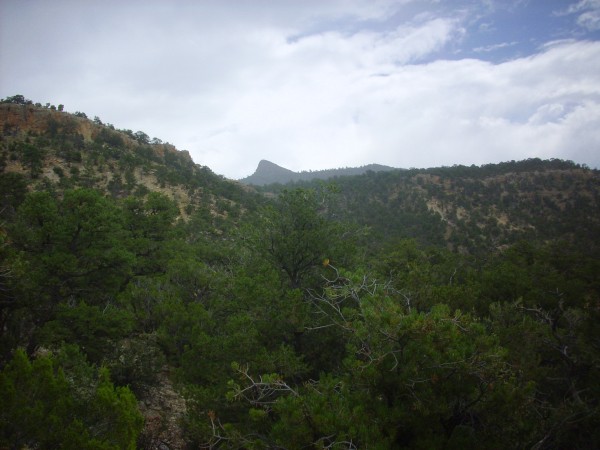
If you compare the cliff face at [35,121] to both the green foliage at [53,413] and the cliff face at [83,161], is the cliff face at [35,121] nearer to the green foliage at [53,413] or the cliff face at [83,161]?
the cliff face at [83,161]

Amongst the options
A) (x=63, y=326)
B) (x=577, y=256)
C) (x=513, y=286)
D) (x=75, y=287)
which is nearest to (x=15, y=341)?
(x=63, y=326)

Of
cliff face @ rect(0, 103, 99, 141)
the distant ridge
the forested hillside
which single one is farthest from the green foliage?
the distant ridge

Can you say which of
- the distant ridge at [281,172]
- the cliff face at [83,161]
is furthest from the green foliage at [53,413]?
the distant ridge at [281,172]

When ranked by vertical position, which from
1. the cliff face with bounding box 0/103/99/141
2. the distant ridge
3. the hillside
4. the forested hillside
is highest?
the distant ridge

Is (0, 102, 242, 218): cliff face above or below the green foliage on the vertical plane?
above

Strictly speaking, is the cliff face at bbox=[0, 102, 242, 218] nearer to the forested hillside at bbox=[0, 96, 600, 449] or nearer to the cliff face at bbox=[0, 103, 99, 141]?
the cliff face at bbox=[0, 103, 99, 141]

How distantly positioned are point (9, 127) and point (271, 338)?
5199 centimetres

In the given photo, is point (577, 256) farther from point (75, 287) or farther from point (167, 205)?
point (75, 287)

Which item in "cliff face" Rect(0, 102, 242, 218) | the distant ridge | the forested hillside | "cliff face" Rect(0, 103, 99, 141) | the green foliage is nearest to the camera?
the green foliage

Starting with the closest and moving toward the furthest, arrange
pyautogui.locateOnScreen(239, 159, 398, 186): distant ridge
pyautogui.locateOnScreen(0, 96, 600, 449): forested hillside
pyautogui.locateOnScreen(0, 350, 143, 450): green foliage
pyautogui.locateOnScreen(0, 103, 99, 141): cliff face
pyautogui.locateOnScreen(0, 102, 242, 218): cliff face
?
pyautogui.locateOnScreen(0, 350, 143, 450): green foliage
pyautogui.locateOnScreen(0, 96, 600, 449): forested hillside
pyautogui.locateOnScreen(0, 102, 242, 218): cliff face
pyautogui.locateOnScreen(0, 103, 99, 141): cliff face
pyautogui.locateOnScreen(239, 159, 398, 186): distant ridge

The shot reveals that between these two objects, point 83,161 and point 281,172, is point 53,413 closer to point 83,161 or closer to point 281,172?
point 83,161

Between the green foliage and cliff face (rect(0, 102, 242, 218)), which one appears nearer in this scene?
the green foliage

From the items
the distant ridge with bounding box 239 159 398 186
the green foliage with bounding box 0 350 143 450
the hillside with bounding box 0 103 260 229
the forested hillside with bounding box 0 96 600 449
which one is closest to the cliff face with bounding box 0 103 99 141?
the hillside with bounding box 0 103 260 229

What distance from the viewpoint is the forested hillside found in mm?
5090
